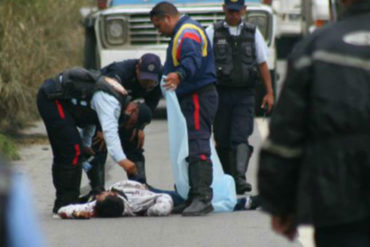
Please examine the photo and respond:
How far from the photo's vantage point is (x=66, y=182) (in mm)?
9570

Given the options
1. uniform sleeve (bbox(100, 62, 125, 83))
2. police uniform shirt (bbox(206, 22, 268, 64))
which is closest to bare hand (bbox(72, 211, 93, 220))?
uniform sleeve (bbox(100, 62, 125, 83))

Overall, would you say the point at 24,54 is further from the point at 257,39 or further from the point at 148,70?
the point at 148,70

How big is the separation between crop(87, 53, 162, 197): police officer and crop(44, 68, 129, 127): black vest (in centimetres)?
22

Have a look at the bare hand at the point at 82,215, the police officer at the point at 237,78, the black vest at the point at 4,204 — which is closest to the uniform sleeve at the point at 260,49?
the police officer at the point at 237,78

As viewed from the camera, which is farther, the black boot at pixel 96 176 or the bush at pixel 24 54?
the bush at pixel 24 54

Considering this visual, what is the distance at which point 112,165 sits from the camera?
13078mm

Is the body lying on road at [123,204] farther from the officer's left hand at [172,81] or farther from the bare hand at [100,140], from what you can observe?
the officer's left hand at [172,81]

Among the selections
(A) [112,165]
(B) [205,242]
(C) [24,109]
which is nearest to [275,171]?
(B) [205,242]

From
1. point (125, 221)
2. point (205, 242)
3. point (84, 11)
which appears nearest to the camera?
point (205, 242)

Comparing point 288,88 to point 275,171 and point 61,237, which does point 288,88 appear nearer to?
point 275,171

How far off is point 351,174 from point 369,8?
0.59 meters

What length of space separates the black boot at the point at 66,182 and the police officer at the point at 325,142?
538 centimetres

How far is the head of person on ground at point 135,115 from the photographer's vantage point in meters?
9.41

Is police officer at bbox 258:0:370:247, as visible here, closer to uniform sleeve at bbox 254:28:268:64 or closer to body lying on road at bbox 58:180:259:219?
body lying on road at bbox 58:180:259:219
